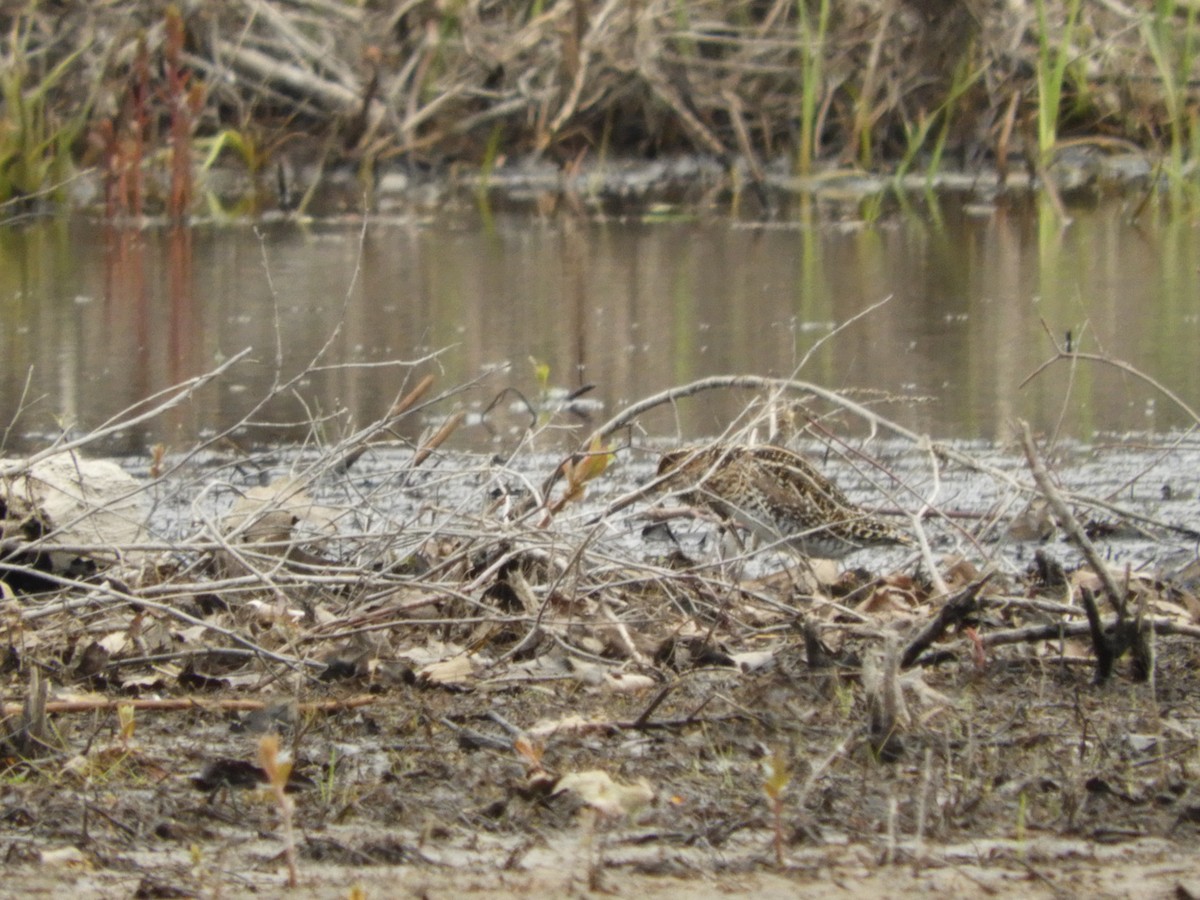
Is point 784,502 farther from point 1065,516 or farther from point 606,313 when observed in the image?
point 606,313

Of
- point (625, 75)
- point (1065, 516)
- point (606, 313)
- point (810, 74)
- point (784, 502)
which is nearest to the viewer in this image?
point (1065, 516)

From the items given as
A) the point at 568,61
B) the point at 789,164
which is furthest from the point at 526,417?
the point at 789,164

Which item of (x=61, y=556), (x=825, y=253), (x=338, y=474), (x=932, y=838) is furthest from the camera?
(x=825, y=253)

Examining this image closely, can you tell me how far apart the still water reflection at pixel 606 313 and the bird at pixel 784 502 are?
25 centimetres

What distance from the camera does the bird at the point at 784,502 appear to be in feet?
15.9

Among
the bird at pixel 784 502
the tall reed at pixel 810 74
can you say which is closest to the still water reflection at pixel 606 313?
the bird at pixel 784 502

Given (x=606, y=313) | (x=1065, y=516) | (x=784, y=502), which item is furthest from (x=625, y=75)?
(x=1065, y=516)

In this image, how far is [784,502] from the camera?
4922 millimetres

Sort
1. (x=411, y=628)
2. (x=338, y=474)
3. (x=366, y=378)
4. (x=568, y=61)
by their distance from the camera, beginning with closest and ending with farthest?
(x=411, y=628), (x=338, y=474), (x=366, y=378), (x=568, y=61)

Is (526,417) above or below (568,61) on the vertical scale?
below

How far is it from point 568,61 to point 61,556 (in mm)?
10721

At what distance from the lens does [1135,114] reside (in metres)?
15.1

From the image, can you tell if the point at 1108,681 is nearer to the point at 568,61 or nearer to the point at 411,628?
the point at 411,628

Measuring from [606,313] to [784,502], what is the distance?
4306 millimetres
